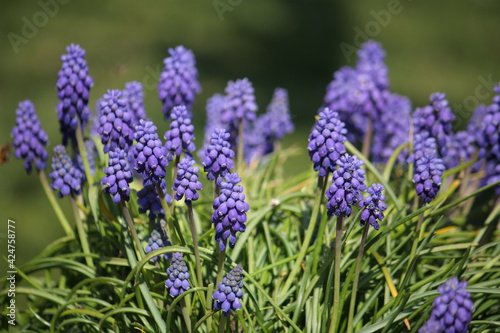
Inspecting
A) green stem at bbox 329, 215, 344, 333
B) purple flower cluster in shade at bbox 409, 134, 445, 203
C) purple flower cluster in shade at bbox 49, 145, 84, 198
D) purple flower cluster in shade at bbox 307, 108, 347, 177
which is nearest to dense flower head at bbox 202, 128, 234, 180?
purple flower cluster in shade at bbox 307, 108, 347, 177

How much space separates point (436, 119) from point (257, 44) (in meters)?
5.88

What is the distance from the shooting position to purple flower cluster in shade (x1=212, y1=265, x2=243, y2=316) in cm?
235

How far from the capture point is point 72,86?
320 centimetres

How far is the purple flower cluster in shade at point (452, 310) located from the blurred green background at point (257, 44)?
4872 millimetres

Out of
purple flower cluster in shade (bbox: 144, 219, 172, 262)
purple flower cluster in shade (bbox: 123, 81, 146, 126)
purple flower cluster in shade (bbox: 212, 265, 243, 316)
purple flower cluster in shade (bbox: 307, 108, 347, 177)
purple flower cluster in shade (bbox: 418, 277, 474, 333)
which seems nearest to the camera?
purple flower cluster in shade (bbox: 418, 277, 474, 333)

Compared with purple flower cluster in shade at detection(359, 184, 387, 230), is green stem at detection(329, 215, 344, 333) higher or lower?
lower

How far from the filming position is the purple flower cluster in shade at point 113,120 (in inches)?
110

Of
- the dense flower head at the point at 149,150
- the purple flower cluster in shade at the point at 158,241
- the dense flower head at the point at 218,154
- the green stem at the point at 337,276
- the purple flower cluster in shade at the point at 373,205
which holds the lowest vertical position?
the green stem at the point at 337,276

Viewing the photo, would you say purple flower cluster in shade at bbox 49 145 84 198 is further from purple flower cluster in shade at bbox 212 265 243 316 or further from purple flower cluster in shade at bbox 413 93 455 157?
purple flower cluster in shade at bbox 413 93 455 157

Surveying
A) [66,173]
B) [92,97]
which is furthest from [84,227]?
[92,97]

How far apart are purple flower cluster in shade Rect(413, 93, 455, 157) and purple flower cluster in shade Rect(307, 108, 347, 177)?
85 centimetres

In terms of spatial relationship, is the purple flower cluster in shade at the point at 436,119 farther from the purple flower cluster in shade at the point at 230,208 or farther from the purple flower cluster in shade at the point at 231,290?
the purple flower cluster in shade at the point at 231,290

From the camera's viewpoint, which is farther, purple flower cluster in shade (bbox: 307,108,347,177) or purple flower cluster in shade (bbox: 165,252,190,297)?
purple flower cluster in shade (bbox: 307,108,347,177)

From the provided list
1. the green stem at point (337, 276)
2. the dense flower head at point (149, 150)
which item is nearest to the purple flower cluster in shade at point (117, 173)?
the dense flower head at point (149, 150)
